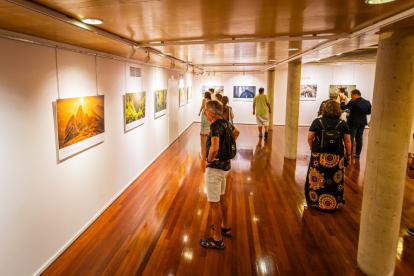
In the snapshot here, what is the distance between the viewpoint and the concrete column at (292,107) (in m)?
7.36

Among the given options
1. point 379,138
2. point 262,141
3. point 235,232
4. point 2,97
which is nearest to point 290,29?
point 379,138

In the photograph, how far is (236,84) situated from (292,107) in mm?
7770

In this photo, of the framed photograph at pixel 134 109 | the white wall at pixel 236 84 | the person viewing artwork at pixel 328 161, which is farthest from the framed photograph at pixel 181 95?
the person viewing artwork at pixel 328 161

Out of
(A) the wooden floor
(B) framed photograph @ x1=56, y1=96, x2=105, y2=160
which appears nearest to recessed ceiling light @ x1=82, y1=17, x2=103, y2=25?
(B) framed photograph @ x1=56, y1=96, x2=105, y2=160

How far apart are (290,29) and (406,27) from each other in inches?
43.6

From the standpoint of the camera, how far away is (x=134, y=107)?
235 inches

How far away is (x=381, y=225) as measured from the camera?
9.59 feet

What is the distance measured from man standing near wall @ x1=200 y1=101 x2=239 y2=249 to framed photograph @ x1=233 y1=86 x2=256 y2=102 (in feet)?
38.7

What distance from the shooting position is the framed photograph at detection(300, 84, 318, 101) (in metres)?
14.0

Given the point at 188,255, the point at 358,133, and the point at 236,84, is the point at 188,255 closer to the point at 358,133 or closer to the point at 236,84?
the point at 358,133

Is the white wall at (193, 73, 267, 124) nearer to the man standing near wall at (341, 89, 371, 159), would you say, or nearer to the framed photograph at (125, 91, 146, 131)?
the man standing near wall at (341, 89, 371, 159)

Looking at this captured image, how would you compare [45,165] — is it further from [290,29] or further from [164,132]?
[164,132]

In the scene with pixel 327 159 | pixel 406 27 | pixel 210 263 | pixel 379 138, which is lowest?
pixel 210 263

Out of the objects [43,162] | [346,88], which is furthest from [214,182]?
[346,88]
